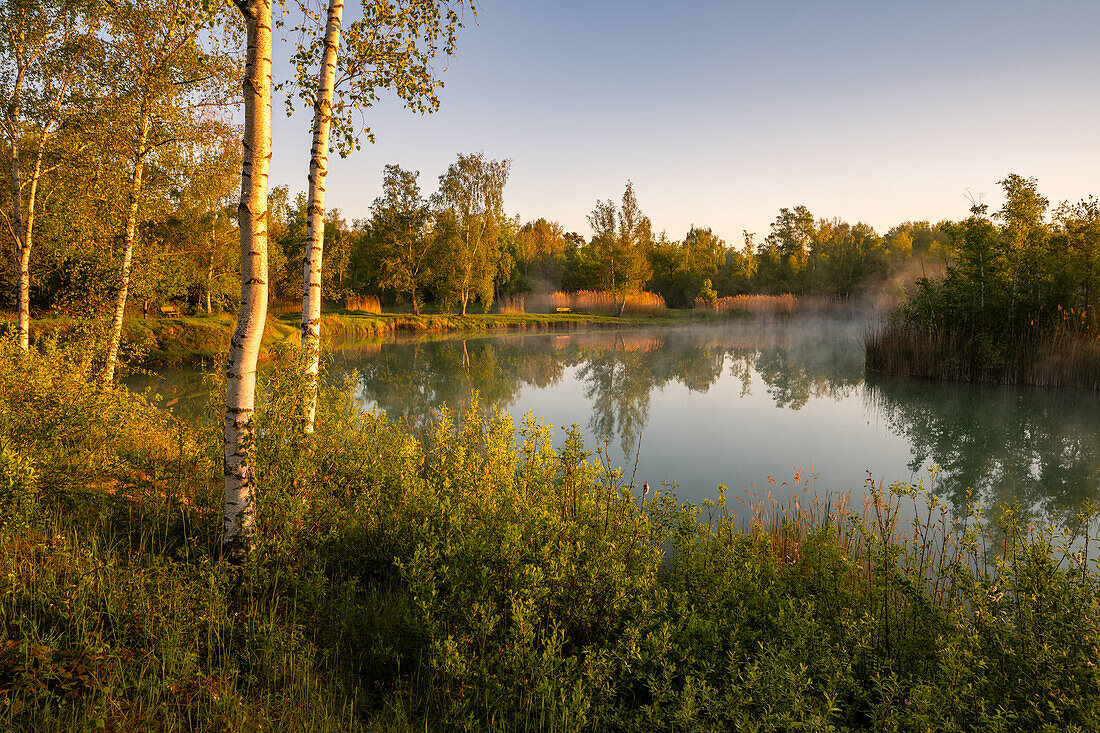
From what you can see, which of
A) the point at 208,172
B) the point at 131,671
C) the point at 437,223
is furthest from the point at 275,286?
the point at 131,671

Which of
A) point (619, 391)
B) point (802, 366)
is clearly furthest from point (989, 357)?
point (619, 391)

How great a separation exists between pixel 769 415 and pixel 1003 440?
4.41 meters

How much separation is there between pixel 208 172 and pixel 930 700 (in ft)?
50.1

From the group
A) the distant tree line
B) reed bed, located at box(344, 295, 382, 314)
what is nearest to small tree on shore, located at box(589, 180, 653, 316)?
the distant tree line

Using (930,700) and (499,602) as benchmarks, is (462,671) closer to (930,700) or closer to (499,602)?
(499,602)

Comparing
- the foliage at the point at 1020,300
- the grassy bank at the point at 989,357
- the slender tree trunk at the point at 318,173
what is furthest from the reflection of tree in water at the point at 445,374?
the foliage at the point at 1020,300

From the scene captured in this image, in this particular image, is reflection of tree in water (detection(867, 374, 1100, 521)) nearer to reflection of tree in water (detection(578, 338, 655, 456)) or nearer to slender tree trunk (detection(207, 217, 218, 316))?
reflection of tree in water (detection(578, 338, 655, 456))

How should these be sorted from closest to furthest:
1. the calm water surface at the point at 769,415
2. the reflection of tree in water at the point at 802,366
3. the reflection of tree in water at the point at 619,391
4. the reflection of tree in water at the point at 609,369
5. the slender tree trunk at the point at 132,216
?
the calm water surface at the point at 769,415 → the slender tree trunk at the point at 132,216 → the reflection of tree in water at the point at 619,391 → the reflection of tree in water at the point at 609,369 → the reflection of tree in water at the point at 802,366

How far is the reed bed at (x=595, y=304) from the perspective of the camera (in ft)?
164

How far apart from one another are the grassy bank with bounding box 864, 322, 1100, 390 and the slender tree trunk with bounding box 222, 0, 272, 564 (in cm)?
1967

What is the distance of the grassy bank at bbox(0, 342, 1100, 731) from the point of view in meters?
2.66

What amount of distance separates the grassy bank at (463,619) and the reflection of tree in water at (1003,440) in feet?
17.3

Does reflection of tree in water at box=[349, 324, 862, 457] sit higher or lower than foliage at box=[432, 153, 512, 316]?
lower

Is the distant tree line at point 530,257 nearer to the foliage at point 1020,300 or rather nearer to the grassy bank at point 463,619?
the foliage at point 1020,300
